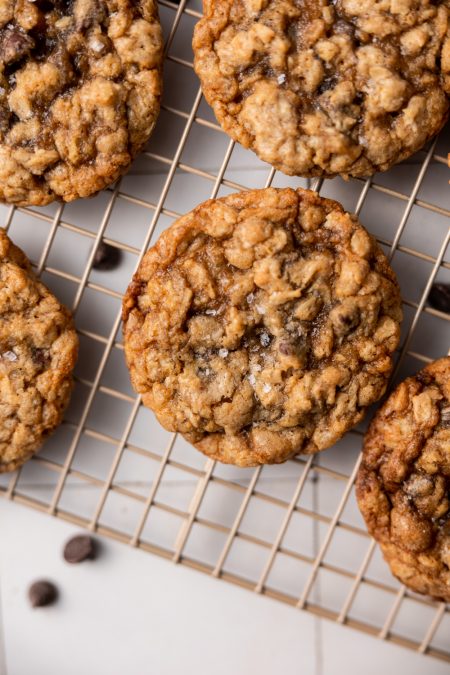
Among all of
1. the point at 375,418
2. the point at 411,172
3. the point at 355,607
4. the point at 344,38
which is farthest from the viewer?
the point at 355,607

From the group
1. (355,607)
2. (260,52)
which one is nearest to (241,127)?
(260,52)

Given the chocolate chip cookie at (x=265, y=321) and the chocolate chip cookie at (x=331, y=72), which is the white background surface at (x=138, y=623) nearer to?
the chocolate chip cookie at (x=265, y=321)

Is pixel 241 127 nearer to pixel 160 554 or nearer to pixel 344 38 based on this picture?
pixel 344 38

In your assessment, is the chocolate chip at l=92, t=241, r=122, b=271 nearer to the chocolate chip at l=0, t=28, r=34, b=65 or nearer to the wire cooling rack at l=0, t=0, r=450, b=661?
the wire cooling rack at l=0, t=0, r=450, b=661

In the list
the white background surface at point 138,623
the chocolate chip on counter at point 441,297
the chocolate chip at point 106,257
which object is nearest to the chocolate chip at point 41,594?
the white background surface at point 138,623

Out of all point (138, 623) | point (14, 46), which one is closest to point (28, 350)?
point (14, 46)

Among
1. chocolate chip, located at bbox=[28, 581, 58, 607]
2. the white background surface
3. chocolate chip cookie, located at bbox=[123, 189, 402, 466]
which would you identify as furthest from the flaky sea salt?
chocolate chip, located at bbox=[28, 581, 58, 607]
